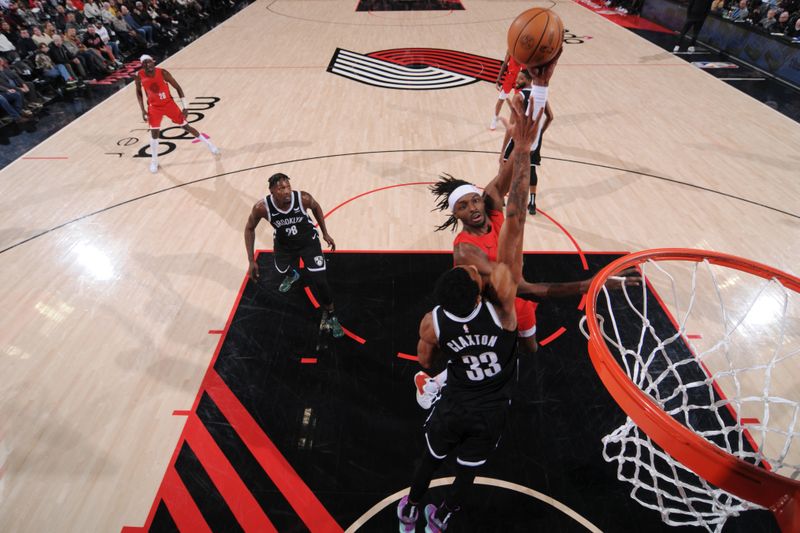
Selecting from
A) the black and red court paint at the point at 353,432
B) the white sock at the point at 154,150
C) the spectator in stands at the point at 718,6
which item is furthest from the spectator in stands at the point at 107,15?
the spectator in stands at the point at 718,6

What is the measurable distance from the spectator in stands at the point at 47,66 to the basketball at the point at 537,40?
33.3ft

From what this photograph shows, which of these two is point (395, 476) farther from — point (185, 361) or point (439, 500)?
point (185, 361)

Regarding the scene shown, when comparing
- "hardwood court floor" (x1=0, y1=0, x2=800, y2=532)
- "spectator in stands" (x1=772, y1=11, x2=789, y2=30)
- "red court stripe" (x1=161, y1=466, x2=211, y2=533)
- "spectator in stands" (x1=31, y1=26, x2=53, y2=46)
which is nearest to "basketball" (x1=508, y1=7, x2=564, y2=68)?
"hardwood court floor" (x1=0, y1=0, x2=800, y2=532)

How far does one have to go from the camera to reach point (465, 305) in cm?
210

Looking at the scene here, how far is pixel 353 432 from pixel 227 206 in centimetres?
379

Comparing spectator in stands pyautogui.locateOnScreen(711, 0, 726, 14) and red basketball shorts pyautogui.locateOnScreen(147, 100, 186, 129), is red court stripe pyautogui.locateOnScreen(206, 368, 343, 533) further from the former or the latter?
spectator in stands pyautogui.locateOnScreen(711, 0, 726, 14)

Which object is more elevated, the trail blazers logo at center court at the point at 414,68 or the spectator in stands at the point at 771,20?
the spectator in stands at the point at 771,20

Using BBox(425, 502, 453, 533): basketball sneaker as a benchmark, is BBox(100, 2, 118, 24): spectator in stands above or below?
above

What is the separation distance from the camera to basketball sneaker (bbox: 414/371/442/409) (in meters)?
3.32

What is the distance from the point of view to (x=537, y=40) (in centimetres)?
324

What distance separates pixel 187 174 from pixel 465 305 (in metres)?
5.93

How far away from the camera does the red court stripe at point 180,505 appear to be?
2912 millimetres

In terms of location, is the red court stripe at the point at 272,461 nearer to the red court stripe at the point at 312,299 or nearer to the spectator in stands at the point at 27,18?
the red court stripe at the point at 312,299

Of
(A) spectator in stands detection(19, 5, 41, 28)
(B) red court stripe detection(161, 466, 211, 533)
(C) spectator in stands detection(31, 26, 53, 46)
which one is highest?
(A) spectator in stands detection(19, 5, 41, 28)
